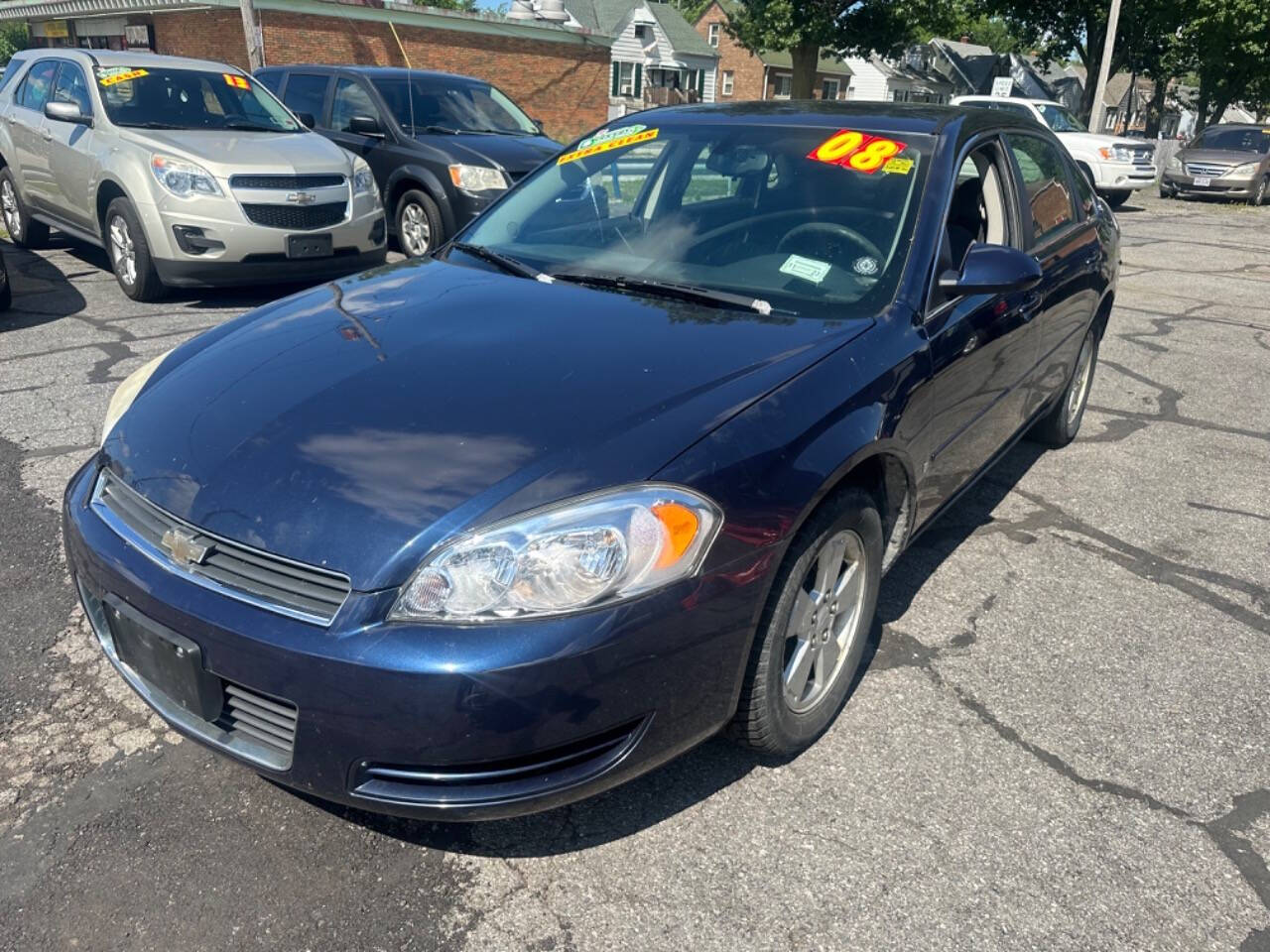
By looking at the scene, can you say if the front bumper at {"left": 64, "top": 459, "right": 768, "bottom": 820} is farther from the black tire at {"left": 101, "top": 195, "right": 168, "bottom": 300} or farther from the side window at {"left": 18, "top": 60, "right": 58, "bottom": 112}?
the side window at {"left": 18, "top": 60, "right": 58, "bottom": 112}

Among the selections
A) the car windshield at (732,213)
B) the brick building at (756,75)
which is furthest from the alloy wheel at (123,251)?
the brick building at (756,75)

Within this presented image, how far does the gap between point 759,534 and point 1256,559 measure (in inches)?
117

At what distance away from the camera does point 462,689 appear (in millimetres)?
1901

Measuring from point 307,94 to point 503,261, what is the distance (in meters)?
8.03

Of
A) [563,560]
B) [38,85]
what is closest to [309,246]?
[38,85]

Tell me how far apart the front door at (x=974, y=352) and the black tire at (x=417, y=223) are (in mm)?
5803

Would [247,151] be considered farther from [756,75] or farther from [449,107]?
[756,75]

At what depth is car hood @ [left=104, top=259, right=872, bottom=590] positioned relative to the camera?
207 cm

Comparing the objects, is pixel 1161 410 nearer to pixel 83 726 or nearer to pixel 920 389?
pixel 920 389

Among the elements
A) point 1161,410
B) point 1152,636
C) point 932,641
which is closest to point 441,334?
point 932,641

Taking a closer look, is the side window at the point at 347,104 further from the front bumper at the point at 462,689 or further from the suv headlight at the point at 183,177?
the front bumper at the point at 462,689

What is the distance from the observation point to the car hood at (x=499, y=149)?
877cm

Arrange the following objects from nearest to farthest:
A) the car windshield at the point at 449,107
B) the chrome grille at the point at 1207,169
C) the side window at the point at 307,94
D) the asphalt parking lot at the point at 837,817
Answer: the asphalt parking lot at the point at 837,817 < the car windshield at the point at 449,107 < the side window at the point at 307,94 < the chrome grille at the point at 1207,169

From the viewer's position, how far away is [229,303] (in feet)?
24.6
